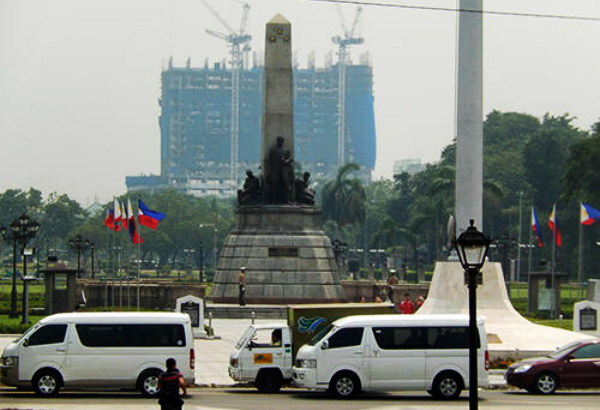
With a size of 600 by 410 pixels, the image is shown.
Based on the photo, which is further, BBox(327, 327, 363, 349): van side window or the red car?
the red car

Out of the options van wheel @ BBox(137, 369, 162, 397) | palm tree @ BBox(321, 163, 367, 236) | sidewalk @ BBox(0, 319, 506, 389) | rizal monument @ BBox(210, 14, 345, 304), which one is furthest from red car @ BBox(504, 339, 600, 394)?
palm tree @ BBox(321, 163, 367, 236)

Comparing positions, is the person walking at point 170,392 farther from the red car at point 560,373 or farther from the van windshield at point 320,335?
the red car at point 560,373

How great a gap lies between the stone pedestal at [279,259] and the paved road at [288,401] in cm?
2735

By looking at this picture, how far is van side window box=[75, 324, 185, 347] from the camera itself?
30688 mm

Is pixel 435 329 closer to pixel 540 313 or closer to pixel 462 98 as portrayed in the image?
pixel 462 98

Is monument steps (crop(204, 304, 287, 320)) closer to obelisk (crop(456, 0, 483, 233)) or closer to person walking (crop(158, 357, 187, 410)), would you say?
obelisk (crop(456, 0, 483, 233))

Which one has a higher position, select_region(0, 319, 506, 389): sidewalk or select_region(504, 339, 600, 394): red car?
select_region(504, 339, 600, 394): red car

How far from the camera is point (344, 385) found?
102 ft

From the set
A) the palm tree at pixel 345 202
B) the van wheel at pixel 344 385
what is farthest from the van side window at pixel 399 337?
the palm tree at pixel 345 202

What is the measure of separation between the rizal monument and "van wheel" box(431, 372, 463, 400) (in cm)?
2891

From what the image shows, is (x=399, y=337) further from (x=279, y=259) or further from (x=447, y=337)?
(x=279, y=259)

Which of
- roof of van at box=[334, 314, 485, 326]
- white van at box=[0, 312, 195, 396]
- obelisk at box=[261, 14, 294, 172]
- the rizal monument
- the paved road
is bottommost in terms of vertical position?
the paved road

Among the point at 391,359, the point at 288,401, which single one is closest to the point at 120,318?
the point at 288,401

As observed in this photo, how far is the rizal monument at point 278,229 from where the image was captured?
6066 centimetres
